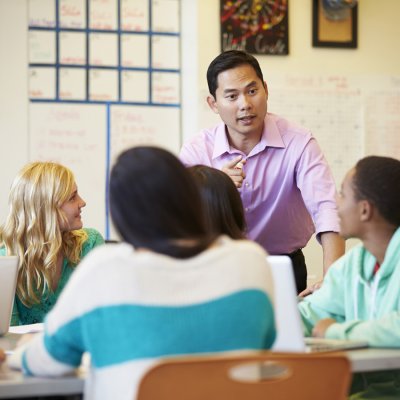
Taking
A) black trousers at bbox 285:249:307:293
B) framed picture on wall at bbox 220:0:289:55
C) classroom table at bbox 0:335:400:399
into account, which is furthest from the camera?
framed picture on wall at bbox 220:0:289:55

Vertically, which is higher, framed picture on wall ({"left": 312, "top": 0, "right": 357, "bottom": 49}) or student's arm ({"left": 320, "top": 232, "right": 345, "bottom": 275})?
framed picture on wall ({"left": 312, "top": 0, "right": 357, "bottom": 49})

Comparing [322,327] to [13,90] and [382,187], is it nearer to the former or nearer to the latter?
[382,187]

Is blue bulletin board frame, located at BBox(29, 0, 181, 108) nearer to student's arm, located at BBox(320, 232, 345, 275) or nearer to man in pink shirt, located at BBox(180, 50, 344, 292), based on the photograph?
man in pink shirt, located at BBox(180, 50, 344, 292)

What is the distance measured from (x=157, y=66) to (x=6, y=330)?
107 inches

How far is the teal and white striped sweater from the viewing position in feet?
4.79

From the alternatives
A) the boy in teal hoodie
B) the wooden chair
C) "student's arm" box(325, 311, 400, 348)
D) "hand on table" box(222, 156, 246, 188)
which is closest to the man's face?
"hand on table" box(222, 156, 246, 188)

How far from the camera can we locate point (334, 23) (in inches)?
191

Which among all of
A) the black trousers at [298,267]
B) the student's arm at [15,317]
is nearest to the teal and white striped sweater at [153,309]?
the student's arm at [15,317]

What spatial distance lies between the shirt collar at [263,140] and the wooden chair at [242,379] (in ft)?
6.56

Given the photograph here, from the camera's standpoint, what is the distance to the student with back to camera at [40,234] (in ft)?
9.51

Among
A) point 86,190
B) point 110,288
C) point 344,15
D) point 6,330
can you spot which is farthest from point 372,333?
point 344,15

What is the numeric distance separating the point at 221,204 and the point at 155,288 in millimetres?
885

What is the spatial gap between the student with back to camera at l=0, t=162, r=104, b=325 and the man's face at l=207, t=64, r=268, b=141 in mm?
739

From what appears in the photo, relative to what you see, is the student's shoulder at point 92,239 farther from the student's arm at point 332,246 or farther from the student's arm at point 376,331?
the student's arm at point 376,331
